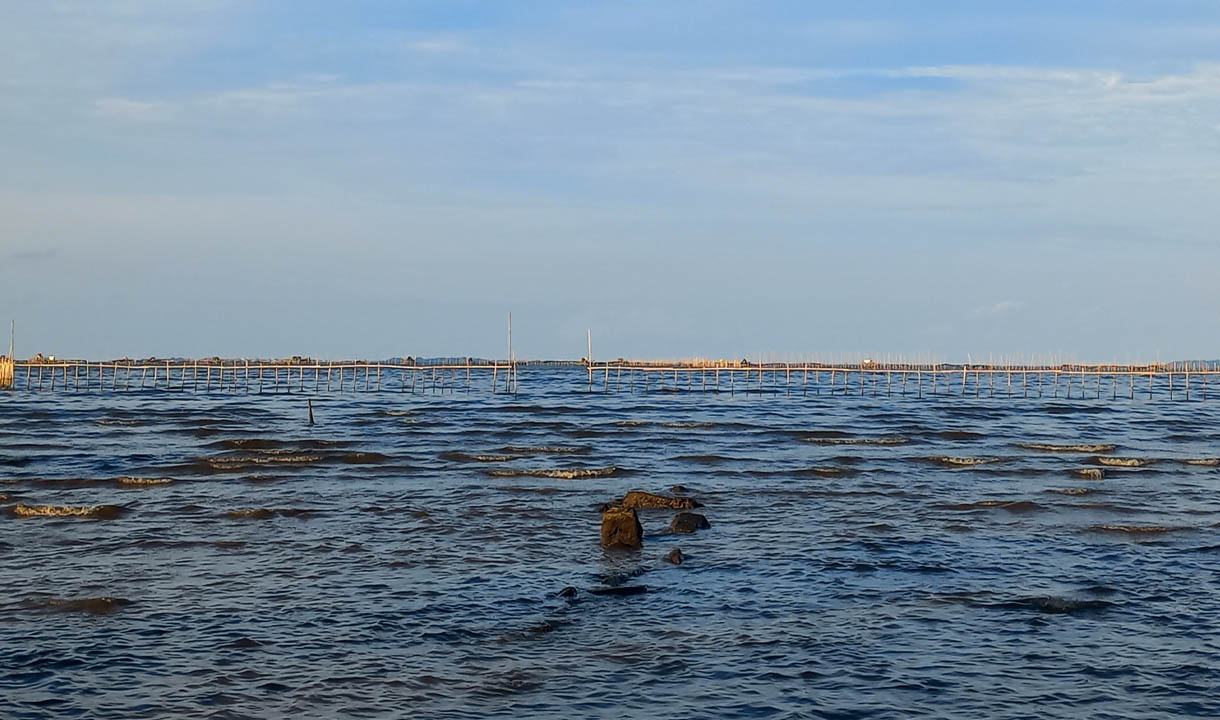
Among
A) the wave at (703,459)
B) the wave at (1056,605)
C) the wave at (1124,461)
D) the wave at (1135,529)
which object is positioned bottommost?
the wave at (1056,605)

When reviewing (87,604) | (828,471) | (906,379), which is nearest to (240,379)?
(906,379)

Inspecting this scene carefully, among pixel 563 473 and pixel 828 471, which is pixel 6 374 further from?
pixel 828 471

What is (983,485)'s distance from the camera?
37.3 m

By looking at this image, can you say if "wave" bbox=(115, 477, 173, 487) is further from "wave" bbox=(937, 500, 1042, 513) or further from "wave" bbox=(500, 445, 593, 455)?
"wave" bbox=(937, 500, 1042, 513)

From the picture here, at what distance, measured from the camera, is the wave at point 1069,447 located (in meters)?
48.2

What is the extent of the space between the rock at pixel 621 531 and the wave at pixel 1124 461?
81.0 feet

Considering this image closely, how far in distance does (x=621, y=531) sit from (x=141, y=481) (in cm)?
1885

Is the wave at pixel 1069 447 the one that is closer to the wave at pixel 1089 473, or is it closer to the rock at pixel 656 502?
the wave at pixel 1089 473

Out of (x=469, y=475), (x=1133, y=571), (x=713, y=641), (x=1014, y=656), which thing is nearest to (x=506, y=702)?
(x=713, y=641)

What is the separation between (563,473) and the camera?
3997cm

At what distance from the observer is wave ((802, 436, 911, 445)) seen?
167 ft

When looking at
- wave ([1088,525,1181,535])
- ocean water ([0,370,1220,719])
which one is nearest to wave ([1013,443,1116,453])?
ocean water ([0,370,1220,719])

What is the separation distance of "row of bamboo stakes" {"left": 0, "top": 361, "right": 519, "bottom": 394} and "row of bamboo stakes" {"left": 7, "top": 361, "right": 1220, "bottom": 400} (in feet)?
0.36

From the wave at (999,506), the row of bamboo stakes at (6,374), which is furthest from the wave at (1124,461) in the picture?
the row of bamboo stakes at (6,374)
